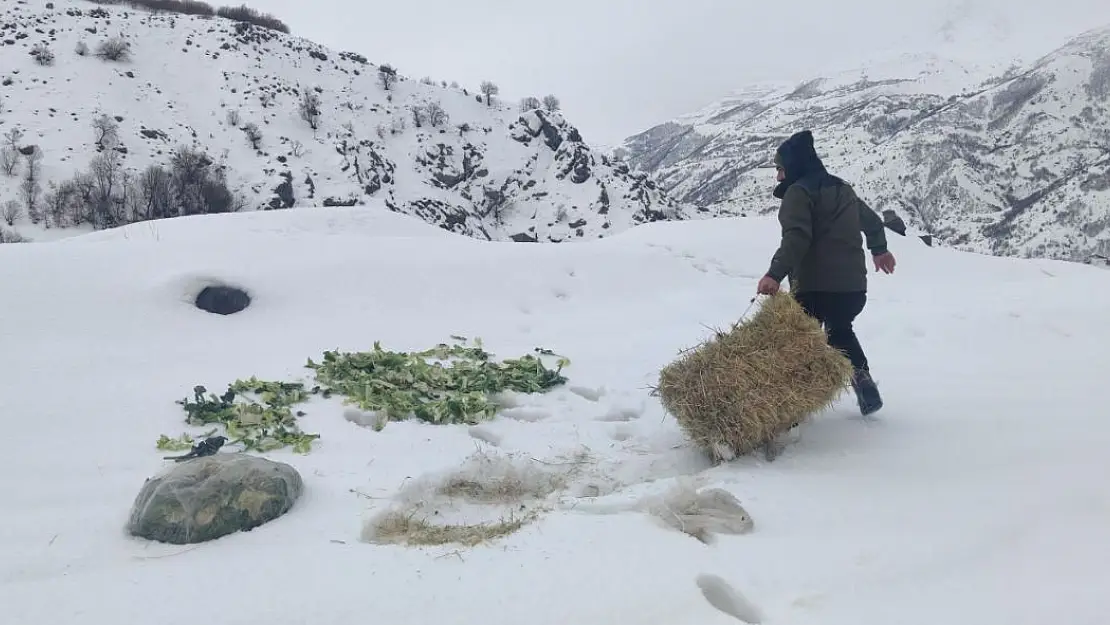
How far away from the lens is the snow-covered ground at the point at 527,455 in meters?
2.25

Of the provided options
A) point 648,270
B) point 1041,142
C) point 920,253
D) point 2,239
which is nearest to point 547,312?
point 648,270

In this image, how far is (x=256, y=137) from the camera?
46.4 meters

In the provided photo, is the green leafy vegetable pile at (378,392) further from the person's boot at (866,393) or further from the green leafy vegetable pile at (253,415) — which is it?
the person's boot at (866,393)

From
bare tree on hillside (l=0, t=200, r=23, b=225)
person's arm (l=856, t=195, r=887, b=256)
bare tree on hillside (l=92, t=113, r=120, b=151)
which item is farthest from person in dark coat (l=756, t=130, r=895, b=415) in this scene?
bare tree on hillside (l=92, t=113, r=120, b=151)

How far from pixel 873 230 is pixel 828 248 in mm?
627

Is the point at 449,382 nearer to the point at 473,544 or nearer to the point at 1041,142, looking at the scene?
the point at 473,544

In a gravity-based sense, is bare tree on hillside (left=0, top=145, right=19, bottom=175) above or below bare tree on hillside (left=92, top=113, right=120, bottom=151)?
below

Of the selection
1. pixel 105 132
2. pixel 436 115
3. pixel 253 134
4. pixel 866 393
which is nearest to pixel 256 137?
pixel 253 134

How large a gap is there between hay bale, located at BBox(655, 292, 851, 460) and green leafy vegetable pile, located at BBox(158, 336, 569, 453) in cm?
157

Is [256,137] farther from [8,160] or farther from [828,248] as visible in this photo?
[828,248]

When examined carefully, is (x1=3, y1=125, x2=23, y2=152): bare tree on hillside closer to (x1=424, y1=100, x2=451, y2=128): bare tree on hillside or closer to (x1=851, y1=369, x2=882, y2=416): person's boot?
(x1=424, y1=100, x2=451, y2=128): bare tree on hillside

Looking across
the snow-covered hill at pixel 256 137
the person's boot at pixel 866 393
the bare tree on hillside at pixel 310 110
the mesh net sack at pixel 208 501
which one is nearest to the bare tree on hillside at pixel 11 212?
the snow-covered hill at pixel 256 137

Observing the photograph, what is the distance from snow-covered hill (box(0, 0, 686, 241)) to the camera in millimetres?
38188

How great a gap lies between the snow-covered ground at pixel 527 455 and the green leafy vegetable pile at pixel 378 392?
20 cm
